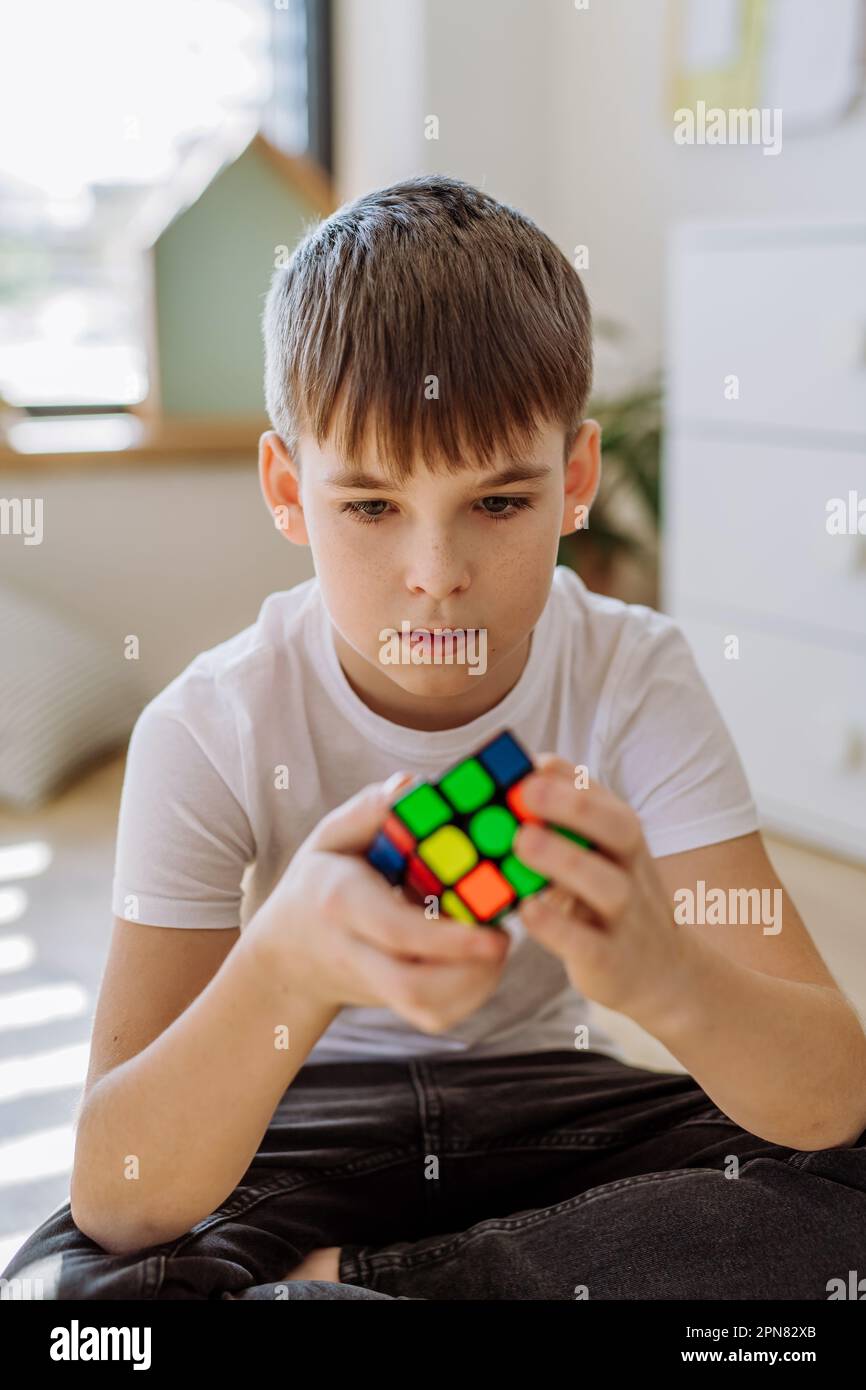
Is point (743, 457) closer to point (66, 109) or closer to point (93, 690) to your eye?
point (93, 690)

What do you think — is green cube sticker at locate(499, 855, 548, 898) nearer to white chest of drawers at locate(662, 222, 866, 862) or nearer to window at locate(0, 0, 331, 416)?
white chest of drawers at locate(662, 222, 866, 862)

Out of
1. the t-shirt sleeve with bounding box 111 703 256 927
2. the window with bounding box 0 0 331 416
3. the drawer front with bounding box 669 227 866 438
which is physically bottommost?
the t-shirt sleeve with bounding box 111 703 256 927

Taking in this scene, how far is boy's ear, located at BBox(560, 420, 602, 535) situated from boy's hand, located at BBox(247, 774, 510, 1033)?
0.32 metres

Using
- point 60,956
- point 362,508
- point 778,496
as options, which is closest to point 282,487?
point 362,508

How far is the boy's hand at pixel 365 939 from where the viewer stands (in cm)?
56

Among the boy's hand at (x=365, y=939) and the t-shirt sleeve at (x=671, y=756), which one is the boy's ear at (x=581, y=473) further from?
the boy's hand at (x=365, y=939)

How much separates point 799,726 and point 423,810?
148 cm

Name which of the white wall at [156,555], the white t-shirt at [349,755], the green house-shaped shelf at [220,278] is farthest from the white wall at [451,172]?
the white t-shirt at [349,755]

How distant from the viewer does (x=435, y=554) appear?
2.42 ft

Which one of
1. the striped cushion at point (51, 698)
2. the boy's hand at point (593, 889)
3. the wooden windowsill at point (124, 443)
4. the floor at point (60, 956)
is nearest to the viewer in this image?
the boy's hand at point (593, 889)

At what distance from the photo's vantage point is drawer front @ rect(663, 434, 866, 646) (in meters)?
1.85

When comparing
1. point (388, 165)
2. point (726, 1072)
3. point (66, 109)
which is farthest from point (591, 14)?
point (726, 1072)

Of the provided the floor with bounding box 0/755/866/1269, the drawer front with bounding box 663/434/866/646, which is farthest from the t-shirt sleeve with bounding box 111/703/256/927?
the drawer front with bounding box 663/434/866/646

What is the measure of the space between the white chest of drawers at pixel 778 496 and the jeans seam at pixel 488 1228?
1149mm
